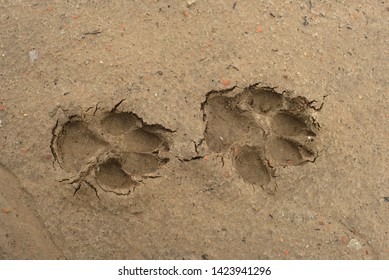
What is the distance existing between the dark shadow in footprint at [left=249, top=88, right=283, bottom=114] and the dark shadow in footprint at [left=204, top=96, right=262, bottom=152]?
0.07 m

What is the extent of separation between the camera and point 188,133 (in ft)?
7.06

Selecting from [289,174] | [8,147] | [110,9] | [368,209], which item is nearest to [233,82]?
[289,174]

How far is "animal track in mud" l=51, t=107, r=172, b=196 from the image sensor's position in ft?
7.02

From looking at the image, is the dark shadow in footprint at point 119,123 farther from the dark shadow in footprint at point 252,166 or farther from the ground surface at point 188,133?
the dark shadow in footprint at point 252,166

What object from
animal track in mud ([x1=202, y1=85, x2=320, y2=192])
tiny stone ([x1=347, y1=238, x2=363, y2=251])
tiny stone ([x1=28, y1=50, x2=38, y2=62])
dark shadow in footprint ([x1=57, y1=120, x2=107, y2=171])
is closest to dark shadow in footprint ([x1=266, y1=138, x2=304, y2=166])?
animal track in mud ([x1=202, y1=85, x2=320, y2=192])

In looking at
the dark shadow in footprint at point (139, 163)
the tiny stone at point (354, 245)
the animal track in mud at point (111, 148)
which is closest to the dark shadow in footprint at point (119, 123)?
the animal track in mud at point (111, 148)

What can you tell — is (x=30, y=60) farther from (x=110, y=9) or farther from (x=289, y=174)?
(x=289, y=174)

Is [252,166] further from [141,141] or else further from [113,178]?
[113,178]

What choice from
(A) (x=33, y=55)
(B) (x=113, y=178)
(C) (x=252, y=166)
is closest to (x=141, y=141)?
(B) (x=113, y=178)

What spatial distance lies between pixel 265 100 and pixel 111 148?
0.74 m

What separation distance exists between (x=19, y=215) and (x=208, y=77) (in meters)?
1.03

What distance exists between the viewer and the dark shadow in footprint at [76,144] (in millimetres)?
2154

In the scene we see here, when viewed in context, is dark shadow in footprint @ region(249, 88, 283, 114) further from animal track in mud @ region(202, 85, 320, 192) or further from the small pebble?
the small pebble

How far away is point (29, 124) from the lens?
2154mm
